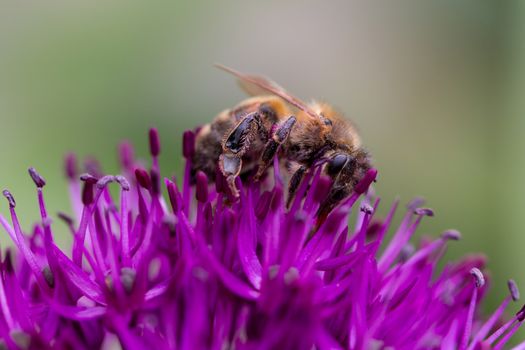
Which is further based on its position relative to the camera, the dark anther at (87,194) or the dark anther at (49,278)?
the dark anther at (87,194)

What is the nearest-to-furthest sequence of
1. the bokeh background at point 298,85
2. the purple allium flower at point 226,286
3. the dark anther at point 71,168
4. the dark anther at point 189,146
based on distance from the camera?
the purple allium flower at point 226,286, the dark anther at point 189,146, the dark anther at point 71,168, the bokeh background at point 298,85

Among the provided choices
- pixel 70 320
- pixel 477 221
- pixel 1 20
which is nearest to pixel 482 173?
pixel 477 221

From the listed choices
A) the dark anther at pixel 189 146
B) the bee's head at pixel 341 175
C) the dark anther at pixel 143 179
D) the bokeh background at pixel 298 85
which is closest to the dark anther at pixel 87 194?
the dark anther at pixel 143 179

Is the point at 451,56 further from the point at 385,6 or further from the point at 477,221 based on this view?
the point at 477,221

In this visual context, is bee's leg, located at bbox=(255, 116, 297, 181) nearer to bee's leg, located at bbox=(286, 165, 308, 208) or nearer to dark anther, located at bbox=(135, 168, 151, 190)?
bee's leg, located at bbox=(286, 165, 308, 208)

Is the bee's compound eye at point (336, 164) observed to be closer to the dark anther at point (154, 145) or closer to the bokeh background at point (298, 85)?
the dark anther at point (154, 145)
